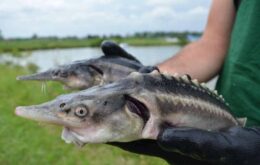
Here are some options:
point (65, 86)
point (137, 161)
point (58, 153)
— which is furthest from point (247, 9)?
point (58, 153)

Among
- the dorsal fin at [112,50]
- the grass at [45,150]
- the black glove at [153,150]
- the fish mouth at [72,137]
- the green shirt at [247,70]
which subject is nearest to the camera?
the fish mouth at [72,137]

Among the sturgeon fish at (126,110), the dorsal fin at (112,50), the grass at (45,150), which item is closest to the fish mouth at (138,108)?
the sturgeon fish at (126,110)

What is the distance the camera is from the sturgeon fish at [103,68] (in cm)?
257

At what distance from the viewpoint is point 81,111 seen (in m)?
1.74

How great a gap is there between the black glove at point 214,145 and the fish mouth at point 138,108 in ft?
0.25

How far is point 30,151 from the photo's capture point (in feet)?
18.6

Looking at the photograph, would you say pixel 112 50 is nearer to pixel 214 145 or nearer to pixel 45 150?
pixel 214 145

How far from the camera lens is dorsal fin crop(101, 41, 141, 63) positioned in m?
2.62

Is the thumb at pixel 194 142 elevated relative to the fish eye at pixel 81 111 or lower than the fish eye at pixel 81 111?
lower

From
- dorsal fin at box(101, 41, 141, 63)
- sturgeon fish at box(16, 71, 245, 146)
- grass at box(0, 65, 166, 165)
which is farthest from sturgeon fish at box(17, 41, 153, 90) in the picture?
grass at box(0, 65, 166, 165)

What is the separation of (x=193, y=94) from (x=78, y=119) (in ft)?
1.48

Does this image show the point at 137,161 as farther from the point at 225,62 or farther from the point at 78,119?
the point at 78,119

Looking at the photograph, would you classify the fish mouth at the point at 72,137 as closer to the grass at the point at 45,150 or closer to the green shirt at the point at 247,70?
the green shirt at the point at 247,70

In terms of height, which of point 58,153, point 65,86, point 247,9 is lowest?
point 58,153
